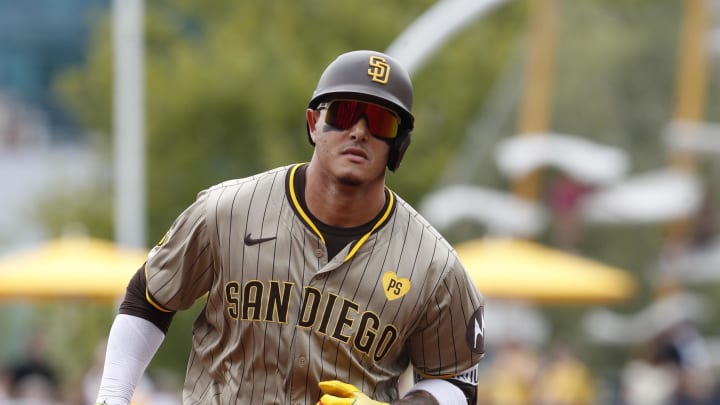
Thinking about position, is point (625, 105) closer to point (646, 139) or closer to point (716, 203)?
point (646, 139)

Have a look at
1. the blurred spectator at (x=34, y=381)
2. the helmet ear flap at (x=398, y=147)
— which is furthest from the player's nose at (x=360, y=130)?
the blurred spectator at (x=34, y=381)

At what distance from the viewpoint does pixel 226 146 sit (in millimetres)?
24641

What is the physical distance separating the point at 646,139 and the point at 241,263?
17.2 metres

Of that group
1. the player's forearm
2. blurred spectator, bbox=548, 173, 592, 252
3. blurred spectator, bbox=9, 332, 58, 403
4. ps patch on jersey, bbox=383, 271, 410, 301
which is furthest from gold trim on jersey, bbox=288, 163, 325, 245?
blurred spectator, bbox=548, 173, 592, 252

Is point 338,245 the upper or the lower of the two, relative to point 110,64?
lower

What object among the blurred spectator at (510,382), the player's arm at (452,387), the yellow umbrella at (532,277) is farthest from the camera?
the yellow umbrella at (532,277)

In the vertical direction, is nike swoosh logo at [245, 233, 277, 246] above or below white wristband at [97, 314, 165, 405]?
above

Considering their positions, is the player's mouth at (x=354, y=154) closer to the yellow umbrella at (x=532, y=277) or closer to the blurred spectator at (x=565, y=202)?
the yellow umbrella at (x=532, y=277)

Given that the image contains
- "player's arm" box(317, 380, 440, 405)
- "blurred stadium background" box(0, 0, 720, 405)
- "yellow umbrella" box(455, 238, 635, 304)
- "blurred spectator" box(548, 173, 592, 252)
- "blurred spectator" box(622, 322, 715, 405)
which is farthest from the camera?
"blurred spectator" box(548, 173, 592, 252)

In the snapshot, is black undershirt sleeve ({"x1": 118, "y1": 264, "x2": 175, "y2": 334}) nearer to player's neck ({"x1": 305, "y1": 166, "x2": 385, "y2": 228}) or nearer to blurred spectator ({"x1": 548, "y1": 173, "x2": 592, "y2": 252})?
player's neck ({"x1": 305, "y1": 166, "x2": 385, "y2": 228})

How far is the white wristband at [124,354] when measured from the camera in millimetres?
5699

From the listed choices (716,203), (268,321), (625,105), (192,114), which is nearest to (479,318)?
(268,321)

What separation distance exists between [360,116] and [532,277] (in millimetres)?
12184

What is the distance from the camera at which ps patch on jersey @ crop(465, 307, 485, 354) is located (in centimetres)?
561
